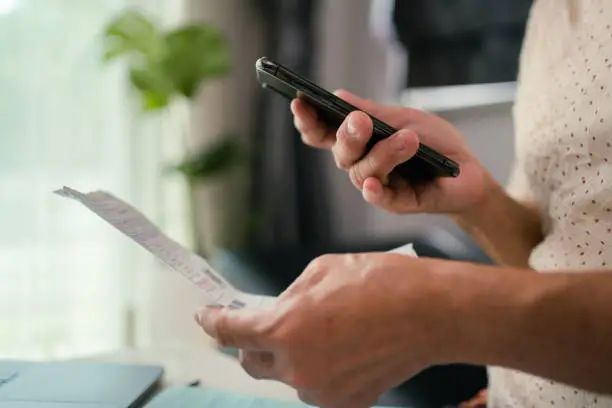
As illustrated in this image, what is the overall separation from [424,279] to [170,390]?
0.34 meters

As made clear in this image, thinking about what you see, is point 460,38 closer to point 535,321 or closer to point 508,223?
point 508,223

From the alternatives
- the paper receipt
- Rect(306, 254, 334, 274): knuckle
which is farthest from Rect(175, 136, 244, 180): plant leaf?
Rect(306, 254, 334, 274): knuckle

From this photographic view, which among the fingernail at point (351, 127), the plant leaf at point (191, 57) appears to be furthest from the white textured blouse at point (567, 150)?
the plant leaf at point (191, 57)

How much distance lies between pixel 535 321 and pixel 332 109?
0.96 feet

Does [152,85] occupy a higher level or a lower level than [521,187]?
higher

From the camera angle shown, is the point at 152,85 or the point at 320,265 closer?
the point at 320,265

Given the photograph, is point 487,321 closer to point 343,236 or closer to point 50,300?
point 50,300

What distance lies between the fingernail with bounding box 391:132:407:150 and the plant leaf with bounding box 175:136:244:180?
4.63 ft

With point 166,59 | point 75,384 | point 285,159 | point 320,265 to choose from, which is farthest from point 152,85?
point 320,265

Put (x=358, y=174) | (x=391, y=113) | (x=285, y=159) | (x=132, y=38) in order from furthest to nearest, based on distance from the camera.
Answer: (x=285, y=159) → (x=132, y=38) → (x=391, y=113) → (x=358, y=174)

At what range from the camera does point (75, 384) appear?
0.72 meters

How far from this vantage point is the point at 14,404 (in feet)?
2.15

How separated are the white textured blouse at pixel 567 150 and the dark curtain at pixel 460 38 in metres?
0.75

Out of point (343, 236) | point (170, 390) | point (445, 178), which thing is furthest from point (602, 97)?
point (343, 236)
